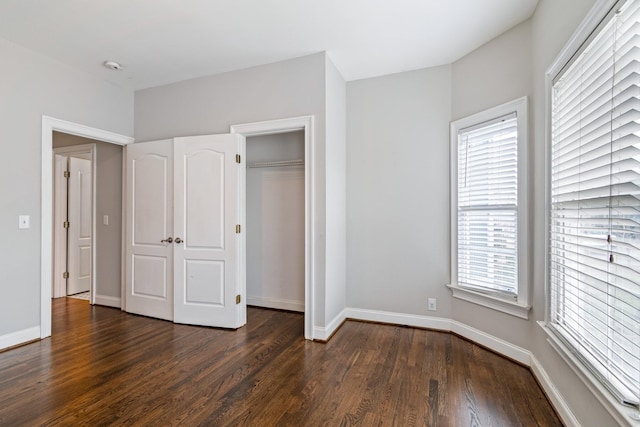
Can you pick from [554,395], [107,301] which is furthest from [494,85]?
[107,301]

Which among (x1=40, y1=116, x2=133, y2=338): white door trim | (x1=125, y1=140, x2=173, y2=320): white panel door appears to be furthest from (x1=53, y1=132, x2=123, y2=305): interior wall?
(x1=40, y1=116, x2=133, y2=338): white door trim

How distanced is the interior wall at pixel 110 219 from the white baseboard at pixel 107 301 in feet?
0.04

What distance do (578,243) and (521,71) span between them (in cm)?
156

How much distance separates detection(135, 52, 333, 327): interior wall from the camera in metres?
2.97

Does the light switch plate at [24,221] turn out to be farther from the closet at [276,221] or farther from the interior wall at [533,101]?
the interior wall at [533,101]

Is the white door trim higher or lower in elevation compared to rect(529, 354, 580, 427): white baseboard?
higher

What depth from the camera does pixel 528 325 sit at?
2.44 m

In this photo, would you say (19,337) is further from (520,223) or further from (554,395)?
(520,223)

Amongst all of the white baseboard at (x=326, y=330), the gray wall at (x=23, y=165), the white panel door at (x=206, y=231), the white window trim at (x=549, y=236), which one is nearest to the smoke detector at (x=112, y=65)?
the gray wall at (x=23, y=165)

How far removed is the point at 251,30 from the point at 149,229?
2480mm

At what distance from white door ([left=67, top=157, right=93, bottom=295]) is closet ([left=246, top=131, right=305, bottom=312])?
8.98 ft

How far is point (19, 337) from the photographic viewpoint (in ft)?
9.27

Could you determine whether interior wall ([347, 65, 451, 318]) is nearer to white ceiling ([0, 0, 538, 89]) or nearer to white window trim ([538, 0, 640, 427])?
white ceiling ([0, 0, 538, 89])

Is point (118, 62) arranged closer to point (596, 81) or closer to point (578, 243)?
point (596, 81)
